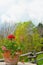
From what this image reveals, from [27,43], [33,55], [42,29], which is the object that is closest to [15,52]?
[33,55]

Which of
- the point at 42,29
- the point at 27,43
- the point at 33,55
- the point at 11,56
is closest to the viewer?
the point at 11,56

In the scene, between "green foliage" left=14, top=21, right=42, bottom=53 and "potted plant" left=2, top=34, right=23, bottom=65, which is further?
"green foliage" left=14, top=21, right=42, bottom=53

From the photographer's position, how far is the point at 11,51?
16.5 ft

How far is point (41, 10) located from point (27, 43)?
2.87 metres

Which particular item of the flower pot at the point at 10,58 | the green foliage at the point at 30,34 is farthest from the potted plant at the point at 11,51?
the green foliage at the point at 30,34

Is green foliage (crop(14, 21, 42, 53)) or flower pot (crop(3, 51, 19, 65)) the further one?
green foliage (crop(14, 21, 42, 53))

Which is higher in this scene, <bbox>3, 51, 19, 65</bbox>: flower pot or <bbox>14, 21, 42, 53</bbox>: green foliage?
<bbox>14, 21, 42, 53</bbox>: green foliage

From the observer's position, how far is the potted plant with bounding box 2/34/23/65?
196 inches

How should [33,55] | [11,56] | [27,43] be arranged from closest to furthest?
1. [11,56]
2. [33,55]
3. [27,43]

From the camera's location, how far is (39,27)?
48.5ft

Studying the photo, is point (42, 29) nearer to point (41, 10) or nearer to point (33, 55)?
point (41, 10)

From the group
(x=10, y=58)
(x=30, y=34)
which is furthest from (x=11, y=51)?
(x=30, y=34)

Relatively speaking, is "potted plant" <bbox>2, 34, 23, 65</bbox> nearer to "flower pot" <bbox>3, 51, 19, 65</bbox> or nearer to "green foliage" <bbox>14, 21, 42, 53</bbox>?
"flower pot" <bbox>3, 51, 19, 65</bbox>

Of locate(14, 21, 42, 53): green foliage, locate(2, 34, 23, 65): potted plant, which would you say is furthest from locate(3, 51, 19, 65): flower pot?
locate(14, 21, 42, 53): green foliage
